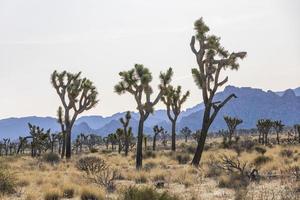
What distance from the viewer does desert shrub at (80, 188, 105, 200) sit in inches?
439

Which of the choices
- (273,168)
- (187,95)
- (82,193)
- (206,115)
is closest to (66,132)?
(187,95)

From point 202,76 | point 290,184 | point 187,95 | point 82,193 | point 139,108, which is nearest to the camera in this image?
point 82,193

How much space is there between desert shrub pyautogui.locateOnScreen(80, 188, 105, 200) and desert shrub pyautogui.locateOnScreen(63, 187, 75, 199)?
27.5 inches

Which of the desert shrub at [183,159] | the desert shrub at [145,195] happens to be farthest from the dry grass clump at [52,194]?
the desert shrub at [183,159]

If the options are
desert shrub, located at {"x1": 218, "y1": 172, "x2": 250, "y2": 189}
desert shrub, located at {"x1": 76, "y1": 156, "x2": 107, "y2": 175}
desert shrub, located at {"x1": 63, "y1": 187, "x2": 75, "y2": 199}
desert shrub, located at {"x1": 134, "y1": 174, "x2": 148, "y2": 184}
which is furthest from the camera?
desert shrub, located at {"x1": 76, "y1": 156, "x2": 107, "y2": 175}

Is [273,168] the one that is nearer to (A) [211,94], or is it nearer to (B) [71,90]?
(A) [211,94]

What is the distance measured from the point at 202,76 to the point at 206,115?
196 cm

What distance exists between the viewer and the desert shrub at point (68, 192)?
12180 millimetres

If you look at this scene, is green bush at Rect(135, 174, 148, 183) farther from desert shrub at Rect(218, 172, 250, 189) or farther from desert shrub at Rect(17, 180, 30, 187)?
desert shrub at Rect(17, 180, 30, 187)

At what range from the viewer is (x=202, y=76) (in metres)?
21.2

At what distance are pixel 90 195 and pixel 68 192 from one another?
4.20 feet

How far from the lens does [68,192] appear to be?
489 inches

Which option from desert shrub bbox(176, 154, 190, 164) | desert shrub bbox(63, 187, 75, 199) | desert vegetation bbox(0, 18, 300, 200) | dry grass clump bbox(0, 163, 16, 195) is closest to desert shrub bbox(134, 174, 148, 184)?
desert vegetation bbox(0, 18, 300, 200)

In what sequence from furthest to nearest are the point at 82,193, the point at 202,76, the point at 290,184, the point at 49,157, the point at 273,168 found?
the point at 49,157
the point at 202,76
the point at 273,168
the point at 290,184
the point at 82,193
